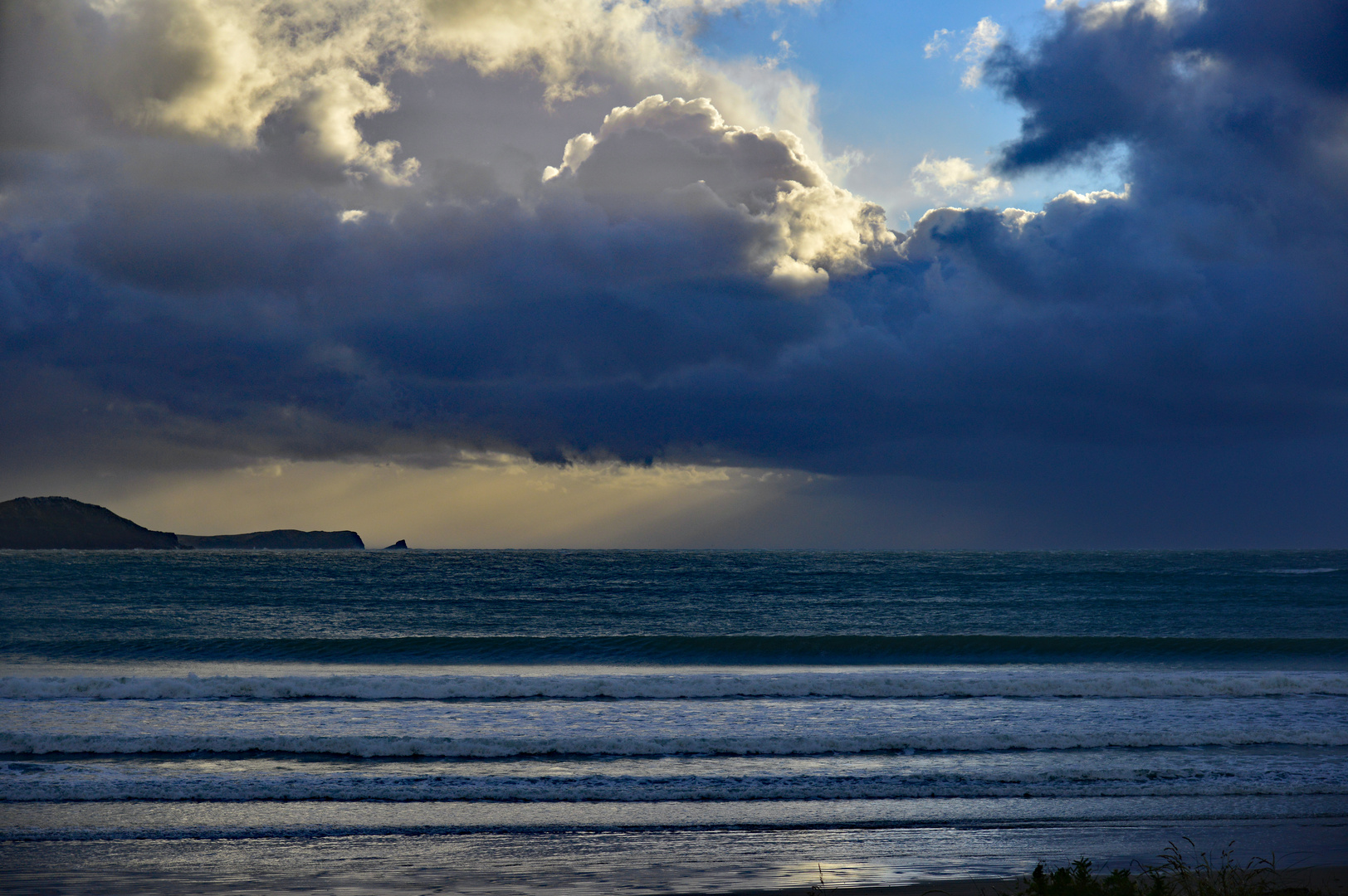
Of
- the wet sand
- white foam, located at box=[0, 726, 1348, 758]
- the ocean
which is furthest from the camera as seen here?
white foam, located at box=[0, 726, 1348, 758]

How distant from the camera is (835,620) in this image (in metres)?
34.7

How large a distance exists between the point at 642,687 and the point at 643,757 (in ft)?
18.4

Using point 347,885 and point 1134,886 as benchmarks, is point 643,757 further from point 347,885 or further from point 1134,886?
point 1134,886

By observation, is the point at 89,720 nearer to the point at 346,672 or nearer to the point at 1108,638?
the point at 346,672

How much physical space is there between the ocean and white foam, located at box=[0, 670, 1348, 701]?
86mm

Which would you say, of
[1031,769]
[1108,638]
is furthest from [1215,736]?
[1108,638]

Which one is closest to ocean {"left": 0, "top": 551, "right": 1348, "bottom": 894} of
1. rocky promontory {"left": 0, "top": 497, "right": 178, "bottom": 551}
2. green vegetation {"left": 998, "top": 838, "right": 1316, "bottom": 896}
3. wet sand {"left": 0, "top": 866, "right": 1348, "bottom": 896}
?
wet sand {"left": 0, "top": 866, "right": 1348, "bottom": 896}

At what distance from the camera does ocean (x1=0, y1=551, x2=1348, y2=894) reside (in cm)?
866

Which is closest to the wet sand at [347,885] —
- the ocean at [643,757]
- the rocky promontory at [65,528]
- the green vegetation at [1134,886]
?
the ocean at [643,757]

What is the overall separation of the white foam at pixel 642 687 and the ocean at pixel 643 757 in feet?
0.28

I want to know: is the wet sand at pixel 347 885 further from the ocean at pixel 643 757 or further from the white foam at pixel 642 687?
the white foam at pixel 642 687

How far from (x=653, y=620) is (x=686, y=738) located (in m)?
21.8

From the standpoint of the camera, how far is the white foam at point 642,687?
706 inches

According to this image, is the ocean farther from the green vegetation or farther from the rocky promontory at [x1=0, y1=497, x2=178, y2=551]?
the rocky promontory at [x1=0, y1=497, x2=178, y2=551]
